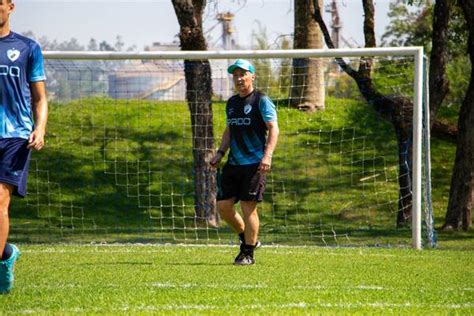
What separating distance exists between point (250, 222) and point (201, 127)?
6332mm

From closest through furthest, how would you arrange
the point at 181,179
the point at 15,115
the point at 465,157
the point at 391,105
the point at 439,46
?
the point at 15,115 → the point at 465,157 → the point at 439,46 → the point at 391,105 → the point at 181,179

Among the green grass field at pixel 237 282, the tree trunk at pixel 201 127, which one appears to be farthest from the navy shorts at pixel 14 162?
the tree trunk at pixel 201 127

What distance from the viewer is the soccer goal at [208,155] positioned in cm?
1602

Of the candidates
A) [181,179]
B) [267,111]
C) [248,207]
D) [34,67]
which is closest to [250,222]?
[248,207]

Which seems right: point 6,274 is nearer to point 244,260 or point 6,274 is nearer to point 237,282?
point 237,282

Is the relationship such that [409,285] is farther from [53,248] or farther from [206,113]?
[206,113]

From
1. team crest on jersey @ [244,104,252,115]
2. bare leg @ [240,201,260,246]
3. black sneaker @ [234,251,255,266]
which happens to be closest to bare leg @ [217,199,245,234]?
bare leg @ [240,201,260,246]

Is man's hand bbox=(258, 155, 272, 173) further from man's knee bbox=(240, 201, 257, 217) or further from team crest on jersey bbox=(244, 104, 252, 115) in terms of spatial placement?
team crest on jersey bbox=(244, 104, 252, 115)

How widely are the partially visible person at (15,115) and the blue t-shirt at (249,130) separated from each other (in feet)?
9.90

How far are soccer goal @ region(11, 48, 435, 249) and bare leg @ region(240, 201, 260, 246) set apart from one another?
11.6 feet

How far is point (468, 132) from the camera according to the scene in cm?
1608

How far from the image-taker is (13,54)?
313 inches

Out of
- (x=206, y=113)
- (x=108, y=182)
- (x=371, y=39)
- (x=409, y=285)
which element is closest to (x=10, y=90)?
(x=409, y=285)

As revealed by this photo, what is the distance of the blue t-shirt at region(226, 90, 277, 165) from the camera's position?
10.6 metres
